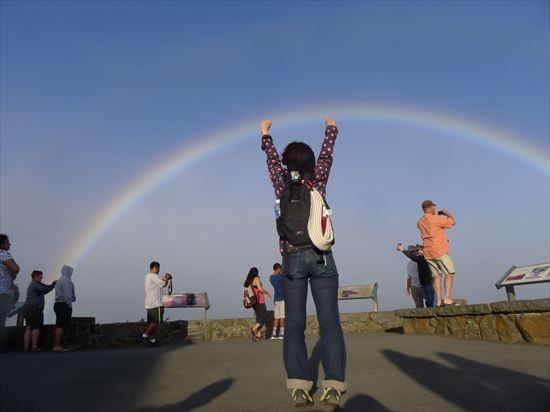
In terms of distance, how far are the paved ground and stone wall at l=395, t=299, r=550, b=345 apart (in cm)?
48

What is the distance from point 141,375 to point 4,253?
4.19 meters

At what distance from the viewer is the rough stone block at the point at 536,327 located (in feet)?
21.2

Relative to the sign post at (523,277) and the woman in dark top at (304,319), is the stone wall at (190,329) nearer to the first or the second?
the sign post at (523,277)

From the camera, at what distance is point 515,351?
579 cm

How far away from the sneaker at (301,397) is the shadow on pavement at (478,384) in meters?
0.82

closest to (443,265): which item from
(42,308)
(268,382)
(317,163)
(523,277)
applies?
(523,277)

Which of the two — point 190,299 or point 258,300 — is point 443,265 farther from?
point 190,299

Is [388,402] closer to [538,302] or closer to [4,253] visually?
[538,302]

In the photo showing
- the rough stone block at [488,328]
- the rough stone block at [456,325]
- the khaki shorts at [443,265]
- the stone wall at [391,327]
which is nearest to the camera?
the stone wall at [391,327]

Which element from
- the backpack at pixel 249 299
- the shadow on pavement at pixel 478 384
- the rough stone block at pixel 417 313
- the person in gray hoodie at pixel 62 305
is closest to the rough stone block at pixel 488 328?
the rough stone block at pixel 417 313

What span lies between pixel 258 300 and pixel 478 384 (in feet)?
24.3

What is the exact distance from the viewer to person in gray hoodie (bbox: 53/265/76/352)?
30.9ft

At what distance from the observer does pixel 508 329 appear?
22.7 ft

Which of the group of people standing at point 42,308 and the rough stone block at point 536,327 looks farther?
the group of people standing at point 42,308
